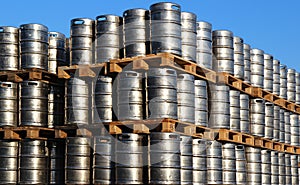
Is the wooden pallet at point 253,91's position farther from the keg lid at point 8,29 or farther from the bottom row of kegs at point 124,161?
the keg lid at point 8,29

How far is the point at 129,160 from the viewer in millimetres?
8656

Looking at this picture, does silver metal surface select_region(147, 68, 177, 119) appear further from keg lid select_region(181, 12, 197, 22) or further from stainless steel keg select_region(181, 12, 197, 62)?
keg lid select_region(181, 12, 197, 22)

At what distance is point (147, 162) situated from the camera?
870 cm

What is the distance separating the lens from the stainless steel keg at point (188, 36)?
971cm

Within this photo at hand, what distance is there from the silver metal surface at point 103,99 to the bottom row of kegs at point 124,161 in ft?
1.42

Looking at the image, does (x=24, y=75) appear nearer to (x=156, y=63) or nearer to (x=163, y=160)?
(x=156, y=63)

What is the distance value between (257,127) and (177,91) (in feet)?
10.9

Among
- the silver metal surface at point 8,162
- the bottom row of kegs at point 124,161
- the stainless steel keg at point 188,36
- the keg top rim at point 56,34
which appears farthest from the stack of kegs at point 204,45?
the silver metal surface at point 8,162

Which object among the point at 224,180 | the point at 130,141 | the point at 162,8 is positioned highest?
the point at 162,8

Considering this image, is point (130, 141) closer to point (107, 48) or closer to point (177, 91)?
point (177, 91)

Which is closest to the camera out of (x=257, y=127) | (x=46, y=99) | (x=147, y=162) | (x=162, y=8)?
(x=147, y=162)

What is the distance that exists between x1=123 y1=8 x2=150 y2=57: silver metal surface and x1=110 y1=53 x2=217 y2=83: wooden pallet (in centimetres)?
27

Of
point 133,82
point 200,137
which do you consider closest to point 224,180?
point 200,137

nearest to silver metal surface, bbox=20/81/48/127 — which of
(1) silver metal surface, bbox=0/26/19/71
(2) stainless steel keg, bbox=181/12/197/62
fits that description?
(1) silver metal surface, bbox=0/26/19/71
